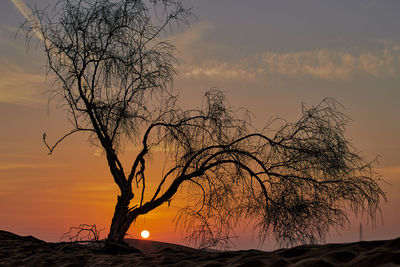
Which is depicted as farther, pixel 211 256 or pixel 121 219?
pixel 121 219

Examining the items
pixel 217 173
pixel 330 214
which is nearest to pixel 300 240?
pixel 330 214

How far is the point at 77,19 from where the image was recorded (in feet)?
25.3

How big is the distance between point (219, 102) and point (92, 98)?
7.23ft

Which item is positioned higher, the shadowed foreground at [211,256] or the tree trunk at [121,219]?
the tree trunk at [121,219]

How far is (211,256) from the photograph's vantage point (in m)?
3.95

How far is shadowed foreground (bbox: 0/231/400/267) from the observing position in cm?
270

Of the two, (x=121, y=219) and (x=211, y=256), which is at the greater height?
(x=121, y=219)

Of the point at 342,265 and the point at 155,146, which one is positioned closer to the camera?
the point at 342,265

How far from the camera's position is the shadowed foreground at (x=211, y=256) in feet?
8.86

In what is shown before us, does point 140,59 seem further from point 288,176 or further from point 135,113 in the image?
point 288,176

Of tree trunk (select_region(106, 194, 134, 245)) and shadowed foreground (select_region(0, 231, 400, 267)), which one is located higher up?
tree trunk (select_region(106, 194, 134, 245))

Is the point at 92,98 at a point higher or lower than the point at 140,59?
lower

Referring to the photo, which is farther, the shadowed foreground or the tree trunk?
the tree trunk

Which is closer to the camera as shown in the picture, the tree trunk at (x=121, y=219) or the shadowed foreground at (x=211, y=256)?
the shadowed foreground at (x=211, y=256)
